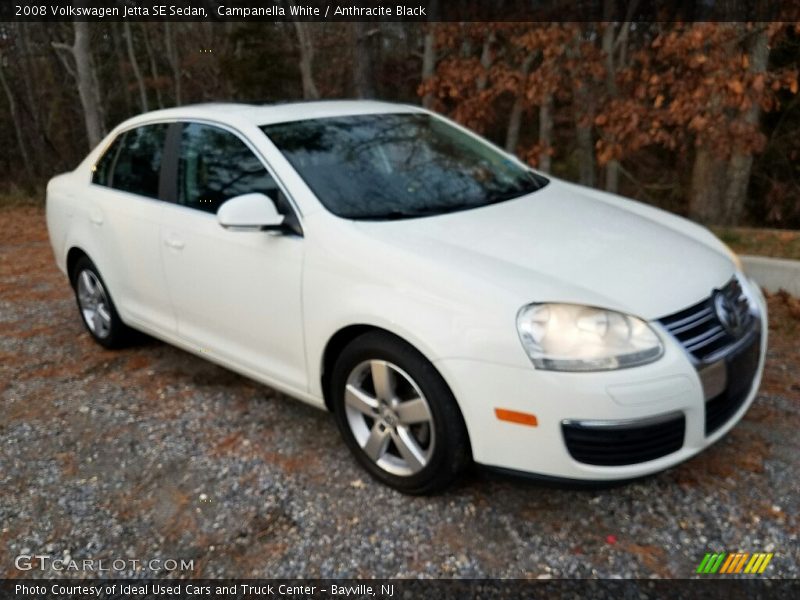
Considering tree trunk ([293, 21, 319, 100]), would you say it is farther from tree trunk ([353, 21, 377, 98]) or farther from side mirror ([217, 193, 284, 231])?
side mirror ([217, 193, 284, 231])

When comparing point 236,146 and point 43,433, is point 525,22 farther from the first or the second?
point 43,433

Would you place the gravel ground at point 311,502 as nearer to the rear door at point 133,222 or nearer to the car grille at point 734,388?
the car grille at point 734,388

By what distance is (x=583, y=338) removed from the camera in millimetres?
2523

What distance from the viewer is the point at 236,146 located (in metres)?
3.62

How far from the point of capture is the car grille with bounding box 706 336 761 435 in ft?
8.84

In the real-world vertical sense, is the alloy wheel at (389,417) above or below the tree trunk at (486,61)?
below

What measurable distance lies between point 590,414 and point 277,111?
237 centimetres

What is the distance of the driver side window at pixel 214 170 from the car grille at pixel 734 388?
2063mm

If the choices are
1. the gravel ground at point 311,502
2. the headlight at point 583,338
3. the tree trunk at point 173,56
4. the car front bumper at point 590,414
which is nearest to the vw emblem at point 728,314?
the car front bumper at point 590,414

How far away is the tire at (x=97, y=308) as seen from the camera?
4.66 m

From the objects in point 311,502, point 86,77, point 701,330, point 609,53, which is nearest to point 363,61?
point 609,53

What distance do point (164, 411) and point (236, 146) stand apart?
1528 mm

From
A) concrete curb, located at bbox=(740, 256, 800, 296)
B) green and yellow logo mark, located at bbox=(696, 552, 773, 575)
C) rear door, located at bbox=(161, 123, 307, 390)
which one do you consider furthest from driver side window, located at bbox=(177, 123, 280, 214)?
concrete curb, located at bbox=(740, 256, 800, 296)

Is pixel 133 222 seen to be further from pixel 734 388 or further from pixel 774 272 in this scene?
pixel 774 272
